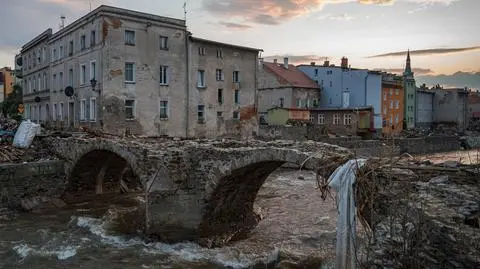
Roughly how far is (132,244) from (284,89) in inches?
1382

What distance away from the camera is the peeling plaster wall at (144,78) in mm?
26672

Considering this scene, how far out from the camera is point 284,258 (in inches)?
442

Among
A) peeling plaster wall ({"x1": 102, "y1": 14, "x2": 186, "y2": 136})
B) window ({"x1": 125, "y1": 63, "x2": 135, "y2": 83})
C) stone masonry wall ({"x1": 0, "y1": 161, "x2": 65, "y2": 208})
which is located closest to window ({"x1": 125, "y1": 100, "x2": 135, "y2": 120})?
peeling plaster wall ({"x1": 102, "y1": 14, "x2": 186, "y2": 136})

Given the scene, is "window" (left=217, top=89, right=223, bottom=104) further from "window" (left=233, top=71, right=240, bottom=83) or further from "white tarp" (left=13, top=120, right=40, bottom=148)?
"white tarp" (left=13, top=120, right=40, bottom=148)

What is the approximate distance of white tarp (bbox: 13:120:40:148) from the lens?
22.0 metres

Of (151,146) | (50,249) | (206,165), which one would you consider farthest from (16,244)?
(206,165)

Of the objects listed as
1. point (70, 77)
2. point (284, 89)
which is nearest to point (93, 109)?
point (70, 77)

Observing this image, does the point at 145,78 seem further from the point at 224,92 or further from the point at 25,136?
the point at 25,136

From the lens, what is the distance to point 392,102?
52.6 m

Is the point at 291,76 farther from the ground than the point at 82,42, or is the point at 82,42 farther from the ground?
the point at 82,42

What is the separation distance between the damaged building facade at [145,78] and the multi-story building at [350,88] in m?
16.7

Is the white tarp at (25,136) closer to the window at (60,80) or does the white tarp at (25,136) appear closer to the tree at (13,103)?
the window at (60,80)

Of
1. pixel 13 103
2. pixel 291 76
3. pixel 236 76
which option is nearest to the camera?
pixel 236 76

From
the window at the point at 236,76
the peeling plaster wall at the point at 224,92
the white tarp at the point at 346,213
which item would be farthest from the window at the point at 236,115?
the white tarp at the point at 346,213
